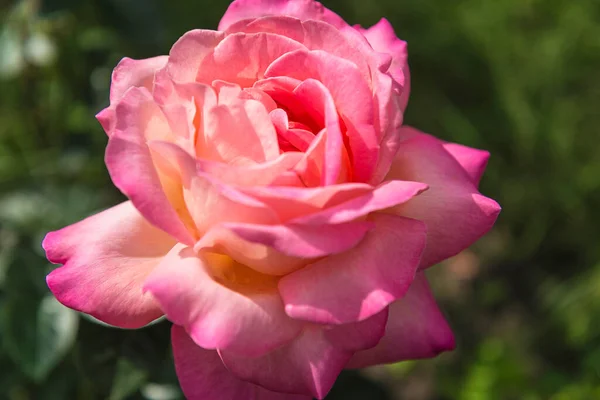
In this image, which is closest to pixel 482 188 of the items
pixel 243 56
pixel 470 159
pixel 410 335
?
pixel 470 159

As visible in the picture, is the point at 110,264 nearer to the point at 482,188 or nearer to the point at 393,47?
the point at 393,47

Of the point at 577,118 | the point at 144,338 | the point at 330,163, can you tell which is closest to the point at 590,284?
the point at 577,118

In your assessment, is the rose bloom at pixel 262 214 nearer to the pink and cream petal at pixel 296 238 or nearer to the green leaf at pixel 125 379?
the pink and cream petal at pixel 296 238

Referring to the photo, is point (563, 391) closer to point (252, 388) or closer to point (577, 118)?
point (252, 388)

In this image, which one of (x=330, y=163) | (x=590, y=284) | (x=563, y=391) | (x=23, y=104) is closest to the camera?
(x=330, y=163)

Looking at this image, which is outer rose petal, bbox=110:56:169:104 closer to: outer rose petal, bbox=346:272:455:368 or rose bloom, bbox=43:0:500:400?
rose bloom, bbox=43:0:500:400

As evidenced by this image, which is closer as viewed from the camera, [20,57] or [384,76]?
[384,76]

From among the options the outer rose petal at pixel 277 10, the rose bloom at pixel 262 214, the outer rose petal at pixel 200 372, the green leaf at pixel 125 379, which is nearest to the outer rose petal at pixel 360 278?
the rose bloom at pixel 262 214
